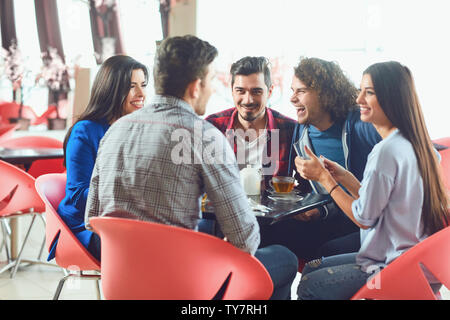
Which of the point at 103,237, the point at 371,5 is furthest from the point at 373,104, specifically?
the point at 371,5

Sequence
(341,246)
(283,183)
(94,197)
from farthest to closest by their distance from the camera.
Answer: (341,246)
(283,183)
(94,197)

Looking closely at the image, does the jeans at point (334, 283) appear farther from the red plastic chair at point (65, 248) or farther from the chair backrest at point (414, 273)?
the red plastic chair at point (65, 248)

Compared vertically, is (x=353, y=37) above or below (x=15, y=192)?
above

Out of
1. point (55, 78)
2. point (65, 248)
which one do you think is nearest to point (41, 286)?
point (65, 248)

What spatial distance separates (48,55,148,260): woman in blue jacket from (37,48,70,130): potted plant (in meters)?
2.87

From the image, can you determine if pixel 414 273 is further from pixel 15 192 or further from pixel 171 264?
pixel 15 192

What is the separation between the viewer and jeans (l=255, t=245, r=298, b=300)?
4.59ft

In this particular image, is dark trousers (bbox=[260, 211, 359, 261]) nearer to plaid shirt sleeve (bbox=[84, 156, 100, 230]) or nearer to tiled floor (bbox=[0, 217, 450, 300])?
tiled floor (bbox=[0, 217, 450, 300])

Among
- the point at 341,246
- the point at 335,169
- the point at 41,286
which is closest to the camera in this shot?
the point at 335,169

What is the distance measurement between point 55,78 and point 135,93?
2984mm

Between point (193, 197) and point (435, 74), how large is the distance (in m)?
4.01

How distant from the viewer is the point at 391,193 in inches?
50.6

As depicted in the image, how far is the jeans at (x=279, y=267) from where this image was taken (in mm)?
1399

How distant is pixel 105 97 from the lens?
1906mm
